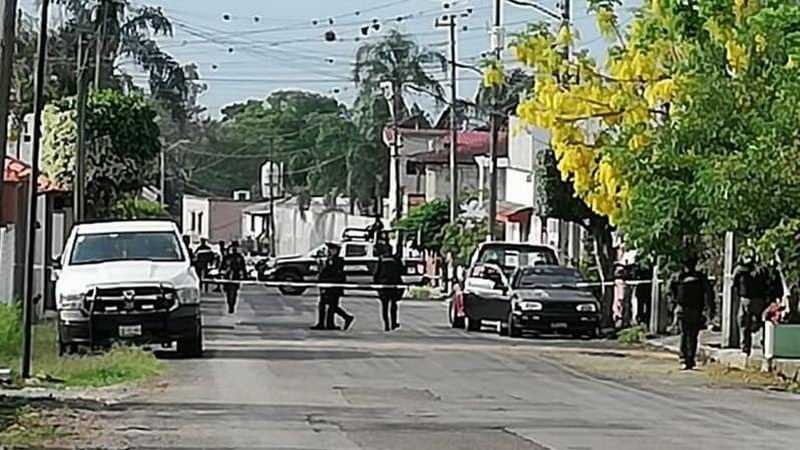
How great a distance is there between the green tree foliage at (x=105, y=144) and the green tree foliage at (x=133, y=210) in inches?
61.6

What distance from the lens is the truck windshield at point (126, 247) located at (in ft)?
95.6

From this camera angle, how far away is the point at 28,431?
17.8 meters

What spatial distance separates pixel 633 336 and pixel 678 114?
36.0ft

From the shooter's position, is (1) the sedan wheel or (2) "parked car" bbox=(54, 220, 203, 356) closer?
(2) "parked car" bbox=(54, 220, 203, 356)

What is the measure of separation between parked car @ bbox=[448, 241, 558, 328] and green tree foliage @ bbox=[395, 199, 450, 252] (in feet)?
98.8

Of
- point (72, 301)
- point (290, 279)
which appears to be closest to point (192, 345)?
point (72, 301)

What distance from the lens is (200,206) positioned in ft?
409

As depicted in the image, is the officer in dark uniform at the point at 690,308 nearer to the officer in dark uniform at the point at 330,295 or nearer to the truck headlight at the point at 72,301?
the truck headlight at the point at 72,301

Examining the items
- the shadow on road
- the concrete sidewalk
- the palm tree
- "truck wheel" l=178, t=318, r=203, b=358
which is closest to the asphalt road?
the shadow on road

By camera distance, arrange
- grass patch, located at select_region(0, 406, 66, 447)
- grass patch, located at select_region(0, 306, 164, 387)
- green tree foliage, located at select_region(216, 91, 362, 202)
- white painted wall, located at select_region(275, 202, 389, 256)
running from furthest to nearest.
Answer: green tree foliage, located at select_region(216, 91, 362, 202) < white painted wall, located at select_region(275, 202, 389, 256) < grass patch, located at select_region(0, 306, 164, 387) < grass patch, located at select_region(0, 406, 66, 447)

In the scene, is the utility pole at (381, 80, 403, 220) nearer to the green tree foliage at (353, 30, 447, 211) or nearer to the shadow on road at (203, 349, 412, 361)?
the green tree foliage at (353, 30, 447, 211)

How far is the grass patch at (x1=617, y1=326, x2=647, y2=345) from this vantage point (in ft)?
123

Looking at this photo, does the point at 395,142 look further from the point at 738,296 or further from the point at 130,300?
the point at 130,300

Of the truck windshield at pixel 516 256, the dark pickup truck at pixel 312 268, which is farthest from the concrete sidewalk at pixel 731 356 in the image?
the dark pickup truck at pixel 312 268
